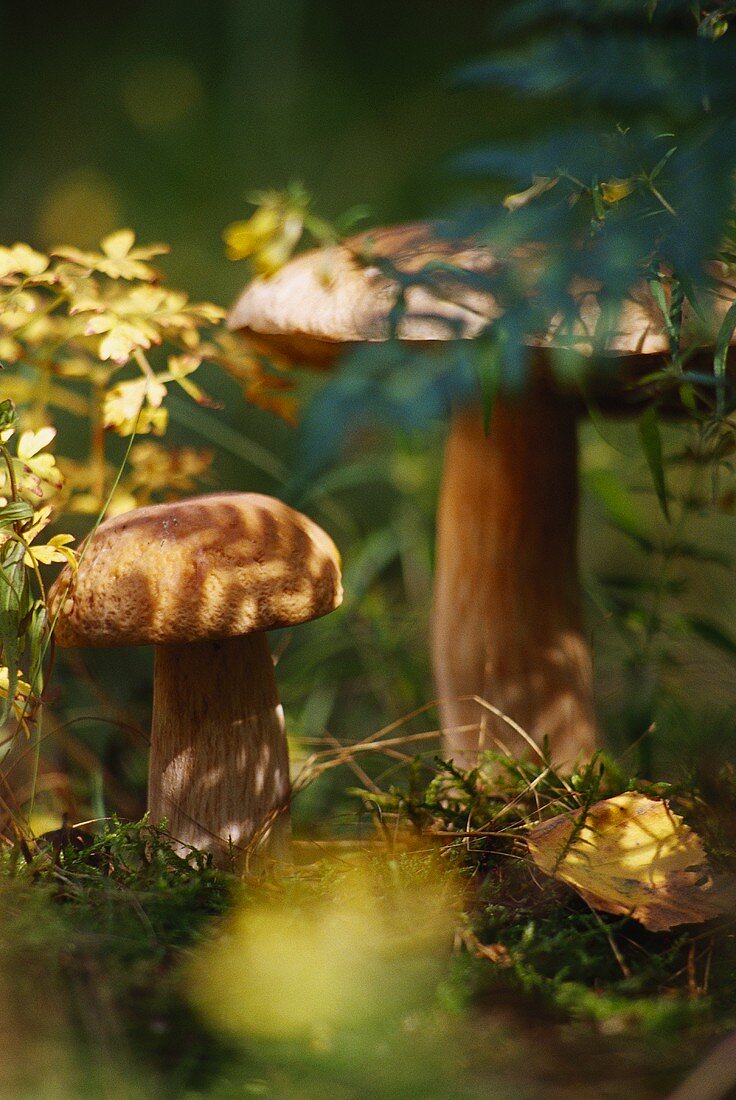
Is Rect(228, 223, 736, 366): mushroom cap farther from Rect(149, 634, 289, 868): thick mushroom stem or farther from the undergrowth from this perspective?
the undergrowth

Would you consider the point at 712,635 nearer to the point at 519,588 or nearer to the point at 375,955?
the point at 519,588

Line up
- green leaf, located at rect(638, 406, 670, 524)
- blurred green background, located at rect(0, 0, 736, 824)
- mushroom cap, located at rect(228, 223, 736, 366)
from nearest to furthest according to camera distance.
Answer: mushroom cap, located at rect(228, 223, 736, 366), green leaf, located at rect(638, 406, 670, 524), blurred green background, located at rect(0, 0, 736, 824)

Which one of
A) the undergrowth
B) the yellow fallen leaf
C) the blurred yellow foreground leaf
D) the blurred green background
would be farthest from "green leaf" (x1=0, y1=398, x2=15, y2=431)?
the blurred green background

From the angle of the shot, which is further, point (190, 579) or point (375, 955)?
point (190, 579)

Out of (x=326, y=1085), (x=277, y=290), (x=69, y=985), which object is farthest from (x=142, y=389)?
(x=326, y=1085)

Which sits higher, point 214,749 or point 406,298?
point 406,298

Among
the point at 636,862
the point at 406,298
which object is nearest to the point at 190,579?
the point at 406,298
